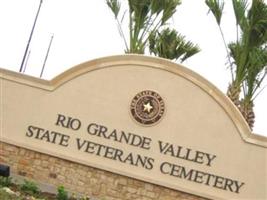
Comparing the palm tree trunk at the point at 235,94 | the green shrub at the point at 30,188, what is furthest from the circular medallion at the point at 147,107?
the green shrub at the point at 30,188

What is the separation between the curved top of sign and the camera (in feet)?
45.2

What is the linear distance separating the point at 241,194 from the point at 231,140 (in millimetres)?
1283

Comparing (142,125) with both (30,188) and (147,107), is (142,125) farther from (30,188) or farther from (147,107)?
(30,188)

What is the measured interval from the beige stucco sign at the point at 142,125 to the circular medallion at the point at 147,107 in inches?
1.0

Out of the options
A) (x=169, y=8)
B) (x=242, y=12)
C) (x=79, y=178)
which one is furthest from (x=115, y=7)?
(x=79, y=178)

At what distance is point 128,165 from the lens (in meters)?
14.2

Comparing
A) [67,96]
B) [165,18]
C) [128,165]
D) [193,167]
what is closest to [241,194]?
[193,167]

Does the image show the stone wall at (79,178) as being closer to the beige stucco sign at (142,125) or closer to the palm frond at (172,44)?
the beige stucco sign at (142,125)

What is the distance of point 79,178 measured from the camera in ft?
46.8

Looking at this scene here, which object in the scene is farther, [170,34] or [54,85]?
[170,34]

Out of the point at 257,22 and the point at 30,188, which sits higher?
the point at 257,22

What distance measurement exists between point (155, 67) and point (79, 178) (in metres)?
3.30

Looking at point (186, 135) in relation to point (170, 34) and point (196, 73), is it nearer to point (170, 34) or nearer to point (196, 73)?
point (196, 73)

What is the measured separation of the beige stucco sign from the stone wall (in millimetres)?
184
